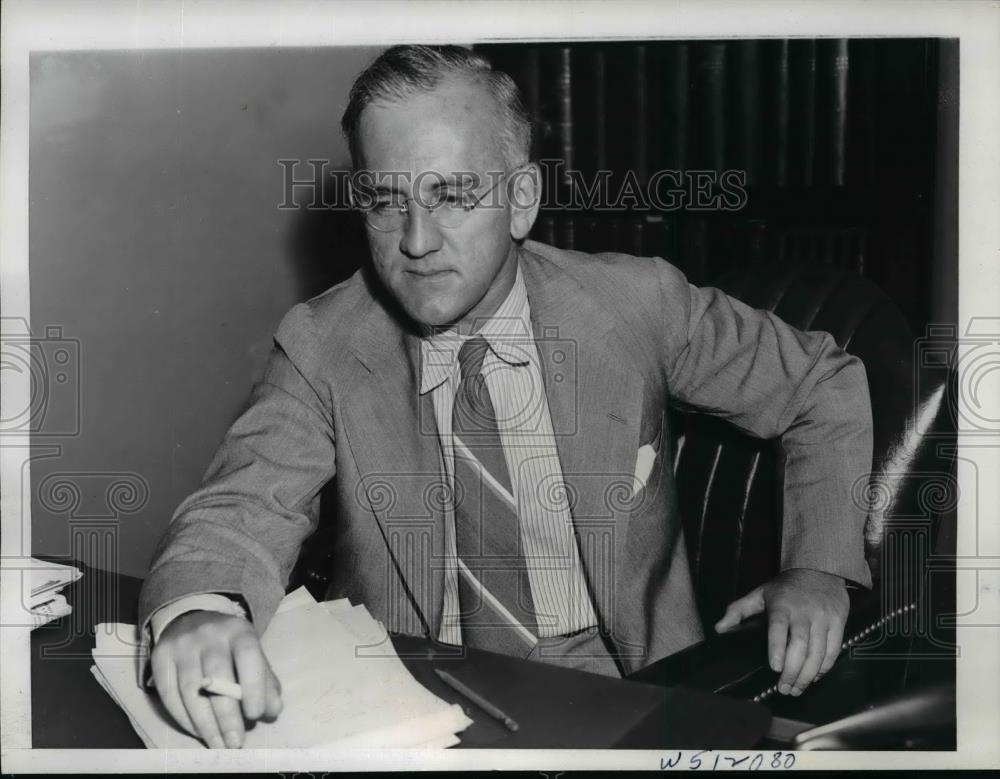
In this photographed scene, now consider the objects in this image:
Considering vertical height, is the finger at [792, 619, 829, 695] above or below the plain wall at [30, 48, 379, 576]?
below

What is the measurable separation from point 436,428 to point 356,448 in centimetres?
10

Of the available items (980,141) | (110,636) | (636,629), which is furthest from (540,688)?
(980,141)

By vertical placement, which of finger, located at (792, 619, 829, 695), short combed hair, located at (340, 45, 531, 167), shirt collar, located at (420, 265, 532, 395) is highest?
short combed hair, located at (340, 45, 531, 167)

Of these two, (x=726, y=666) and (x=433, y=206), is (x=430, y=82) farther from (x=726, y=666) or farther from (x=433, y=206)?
(x=726, y=666)

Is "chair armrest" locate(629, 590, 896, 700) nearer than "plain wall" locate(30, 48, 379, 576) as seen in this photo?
Yes

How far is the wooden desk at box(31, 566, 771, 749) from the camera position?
0.85 metres

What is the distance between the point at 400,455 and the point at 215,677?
1.20ft

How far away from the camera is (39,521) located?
125 centimetres

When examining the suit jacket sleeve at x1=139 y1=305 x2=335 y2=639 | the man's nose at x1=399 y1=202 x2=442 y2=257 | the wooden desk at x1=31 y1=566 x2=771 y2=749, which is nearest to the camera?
the wooden desk at x1=31 y1=566 x2=771 y2=749

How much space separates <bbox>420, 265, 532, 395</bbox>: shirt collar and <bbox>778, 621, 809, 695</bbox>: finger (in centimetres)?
45

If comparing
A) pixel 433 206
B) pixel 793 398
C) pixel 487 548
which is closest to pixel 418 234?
pixel 433 206

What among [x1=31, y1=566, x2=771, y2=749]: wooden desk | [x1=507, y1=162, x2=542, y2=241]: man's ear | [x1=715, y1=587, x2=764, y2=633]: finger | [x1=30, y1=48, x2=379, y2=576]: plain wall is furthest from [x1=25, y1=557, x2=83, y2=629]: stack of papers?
[x1=715, y1=587, x2=764, y2=633]: finger

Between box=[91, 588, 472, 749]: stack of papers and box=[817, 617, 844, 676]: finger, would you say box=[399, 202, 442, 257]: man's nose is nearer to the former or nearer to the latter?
box=[91, 588, 472, 749]: stack of papers

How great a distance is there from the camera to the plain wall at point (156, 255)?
1237 mm
